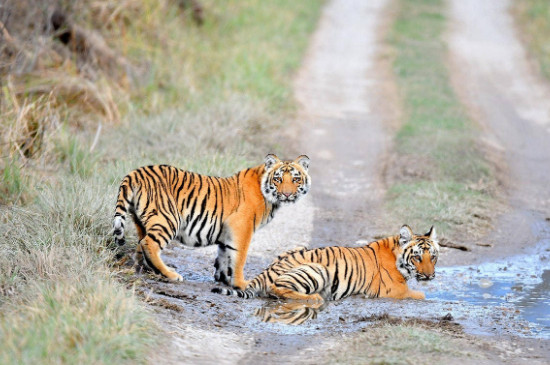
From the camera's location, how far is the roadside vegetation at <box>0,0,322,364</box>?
17.8 feet

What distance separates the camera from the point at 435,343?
590cm

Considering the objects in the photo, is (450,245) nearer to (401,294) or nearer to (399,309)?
Answer: (401,294)

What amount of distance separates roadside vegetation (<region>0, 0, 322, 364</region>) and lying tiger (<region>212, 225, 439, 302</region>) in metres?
1.38

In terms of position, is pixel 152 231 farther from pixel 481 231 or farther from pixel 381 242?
pixel 481 231

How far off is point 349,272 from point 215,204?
4.63 feet

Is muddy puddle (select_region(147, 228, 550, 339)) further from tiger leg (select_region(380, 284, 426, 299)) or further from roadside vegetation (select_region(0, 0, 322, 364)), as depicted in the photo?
roadside vegetation (select_region(0, 0, 322, 364))

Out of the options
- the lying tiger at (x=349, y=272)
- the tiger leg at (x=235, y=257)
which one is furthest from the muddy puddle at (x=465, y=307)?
the tiger leg at (x=235, y=257)

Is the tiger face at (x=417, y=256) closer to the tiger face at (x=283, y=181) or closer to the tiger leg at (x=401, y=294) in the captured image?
the tiger leg at (x=401, y=294)

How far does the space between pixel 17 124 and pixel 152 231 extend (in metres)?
3.78

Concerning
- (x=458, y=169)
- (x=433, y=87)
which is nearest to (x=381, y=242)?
(x=458, y=169)

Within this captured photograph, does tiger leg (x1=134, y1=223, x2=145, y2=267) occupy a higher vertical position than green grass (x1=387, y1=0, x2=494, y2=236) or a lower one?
lower

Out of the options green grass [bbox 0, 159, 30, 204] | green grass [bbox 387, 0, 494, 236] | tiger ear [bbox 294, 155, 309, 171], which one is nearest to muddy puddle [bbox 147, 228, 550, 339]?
tiger ear [bbox 294, 155, 309, 171]

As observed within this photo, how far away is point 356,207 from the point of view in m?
11.2

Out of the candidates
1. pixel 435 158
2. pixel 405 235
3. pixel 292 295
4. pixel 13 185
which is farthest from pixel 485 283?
pixel 13 185
